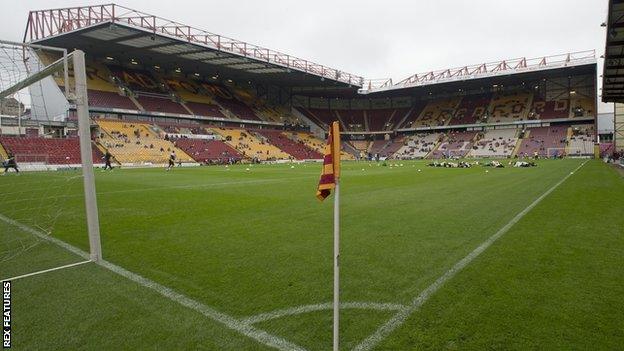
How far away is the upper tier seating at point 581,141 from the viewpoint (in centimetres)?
5159

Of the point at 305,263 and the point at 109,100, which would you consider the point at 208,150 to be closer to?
the point at 109,100

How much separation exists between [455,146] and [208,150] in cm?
4182

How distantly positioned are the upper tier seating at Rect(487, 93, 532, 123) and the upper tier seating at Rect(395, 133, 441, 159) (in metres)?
10.4

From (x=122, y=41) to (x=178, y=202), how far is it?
128 ft

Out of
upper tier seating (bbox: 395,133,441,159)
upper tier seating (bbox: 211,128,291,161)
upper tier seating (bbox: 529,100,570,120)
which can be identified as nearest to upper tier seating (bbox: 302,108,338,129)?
upper tier seating (bbox: 395,133,441,159)

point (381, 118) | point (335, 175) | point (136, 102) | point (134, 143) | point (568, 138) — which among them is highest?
point (136, 102)

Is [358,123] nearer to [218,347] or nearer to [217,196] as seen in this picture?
[217,196]

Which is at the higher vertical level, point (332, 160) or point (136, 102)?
point (136, 102)

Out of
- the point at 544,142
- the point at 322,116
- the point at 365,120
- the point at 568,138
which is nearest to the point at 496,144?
the point at 544,142

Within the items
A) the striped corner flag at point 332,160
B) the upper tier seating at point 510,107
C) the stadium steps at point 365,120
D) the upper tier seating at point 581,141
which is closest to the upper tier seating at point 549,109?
the upper tier seating at point 510,107

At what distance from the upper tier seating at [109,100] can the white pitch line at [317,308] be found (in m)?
49.7

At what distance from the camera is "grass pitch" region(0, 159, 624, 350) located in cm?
312

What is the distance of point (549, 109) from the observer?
6144 centimetres

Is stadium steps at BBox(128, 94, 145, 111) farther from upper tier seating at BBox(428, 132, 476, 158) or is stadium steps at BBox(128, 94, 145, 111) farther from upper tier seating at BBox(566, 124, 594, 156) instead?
upper tier seating at BBox(566, 124, 594, 156)
